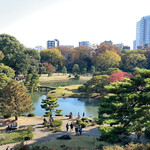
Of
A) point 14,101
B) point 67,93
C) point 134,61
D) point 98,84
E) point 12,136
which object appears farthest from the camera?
point 134,61

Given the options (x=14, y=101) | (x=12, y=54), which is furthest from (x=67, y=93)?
(x=12, y=54)

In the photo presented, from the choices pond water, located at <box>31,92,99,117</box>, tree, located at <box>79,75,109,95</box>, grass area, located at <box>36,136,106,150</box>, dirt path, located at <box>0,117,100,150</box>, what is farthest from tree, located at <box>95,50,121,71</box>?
grass area, located at <box>36,136,106,150</box>

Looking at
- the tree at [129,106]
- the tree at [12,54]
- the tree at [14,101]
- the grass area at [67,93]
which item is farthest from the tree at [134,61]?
the tree at [129,106]

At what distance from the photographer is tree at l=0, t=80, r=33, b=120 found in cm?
2159

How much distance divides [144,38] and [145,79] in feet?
654

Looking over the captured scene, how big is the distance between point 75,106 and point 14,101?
50.1 ft

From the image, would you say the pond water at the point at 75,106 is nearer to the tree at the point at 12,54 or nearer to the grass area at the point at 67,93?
the grass area at the point at 67,93

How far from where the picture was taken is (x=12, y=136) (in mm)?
18531

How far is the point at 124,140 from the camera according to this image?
14.9m

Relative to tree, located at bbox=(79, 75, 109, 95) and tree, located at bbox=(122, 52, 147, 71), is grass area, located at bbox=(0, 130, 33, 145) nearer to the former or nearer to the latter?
tree, located at bbox=(79, 75, 109, 95)

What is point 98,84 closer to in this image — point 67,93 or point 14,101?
point 67,93

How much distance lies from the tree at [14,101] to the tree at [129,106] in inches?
505

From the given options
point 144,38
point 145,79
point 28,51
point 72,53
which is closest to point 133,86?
point 145,79

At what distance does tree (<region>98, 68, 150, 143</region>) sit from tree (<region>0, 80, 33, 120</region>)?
12.8 meters
